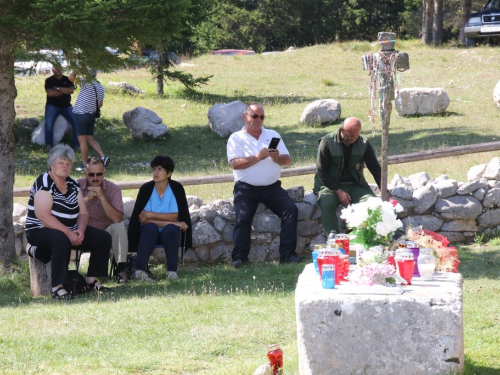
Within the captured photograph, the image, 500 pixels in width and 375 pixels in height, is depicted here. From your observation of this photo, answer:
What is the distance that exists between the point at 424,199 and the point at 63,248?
12.9ft

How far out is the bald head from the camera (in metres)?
8.12

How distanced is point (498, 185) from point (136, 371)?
209 inches

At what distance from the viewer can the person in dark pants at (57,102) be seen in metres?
13.3

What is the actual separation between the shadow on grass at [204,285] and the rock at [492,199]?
2.26 meters

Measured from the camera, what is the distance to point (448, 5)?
38.4 metres

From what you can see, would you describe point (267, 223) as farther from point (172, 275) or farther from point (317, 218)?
point (172, 275)

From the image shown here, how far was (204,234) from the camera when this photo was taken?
28.1 ft

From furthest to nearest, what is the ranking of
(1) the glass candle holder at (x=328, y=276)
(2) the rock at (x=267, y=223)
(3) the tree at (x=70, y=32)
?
(2) the rock at (x=267, y=223), (3) the tree at (x=70, y=32), (1) the glass candle holder at (x=328, y=276)

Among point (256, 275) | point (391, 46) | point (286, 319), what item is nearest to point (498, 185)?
point (391, 46)

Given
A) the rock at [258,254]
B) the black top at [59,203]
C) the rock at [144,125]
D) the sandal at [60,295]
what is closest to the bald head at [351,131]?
the rock at [258,254]

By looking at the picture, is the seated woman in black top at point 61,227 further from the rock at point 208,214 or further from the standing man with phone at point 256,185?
the standing man with phone at point 256,185

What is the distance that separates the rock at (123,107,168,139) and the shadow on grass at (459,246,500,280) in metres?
7.21

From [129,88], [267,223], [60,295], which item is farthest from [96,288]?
[129,88]

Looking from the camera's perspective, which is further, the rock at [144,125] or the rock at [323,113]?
the rock at [323,113]
